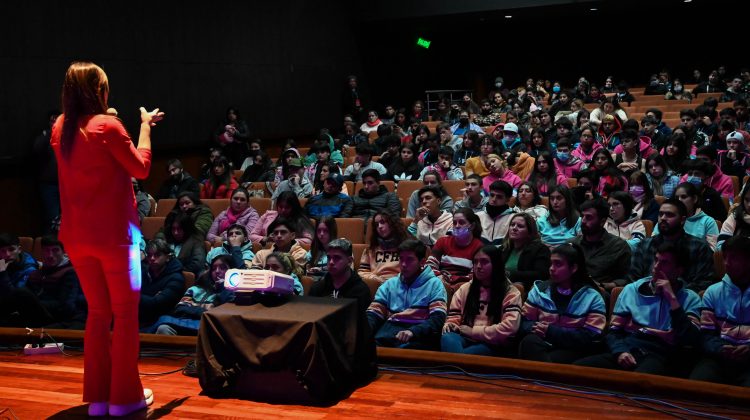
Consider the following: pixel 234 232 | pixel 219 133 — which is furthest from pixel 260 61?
pixel 234 232

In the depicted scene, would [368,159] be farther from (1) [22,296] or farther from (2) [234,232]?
(1) [22,296]

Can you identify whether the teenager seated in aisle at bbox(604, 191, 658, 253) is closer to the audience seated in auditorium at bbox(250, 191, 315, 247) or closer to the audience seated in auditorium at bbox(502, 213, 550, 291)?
the audience seated in auditorium at bbox(502, 213, 550, 291)

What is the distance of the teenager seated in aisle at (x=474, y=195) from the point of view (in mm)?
4957

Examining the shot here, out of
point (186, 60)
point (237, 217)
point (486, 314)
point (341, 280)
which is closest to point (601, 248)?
point (486, 314)

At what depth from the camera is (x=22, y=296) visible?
4070 millimetres

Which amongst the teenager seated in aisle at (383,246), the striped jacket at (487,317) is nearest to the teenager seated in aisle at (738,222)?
the striped jacket at (487,317)

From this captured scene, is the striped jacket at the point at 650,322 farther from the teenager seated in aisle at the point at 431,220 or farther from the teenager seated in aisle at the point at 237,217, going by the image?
the teenager seated in aisle at the point at 237,217

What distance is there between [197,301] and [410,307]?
3.63 feet

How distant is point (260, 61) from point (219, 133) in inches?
54.5

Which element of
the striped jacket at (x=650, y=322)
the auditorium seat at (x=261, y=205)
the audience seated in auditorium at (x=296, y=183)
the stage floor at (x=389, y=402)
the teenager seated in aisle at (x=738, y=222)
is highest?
the audience seated in auditorium at (x=296, y=183)

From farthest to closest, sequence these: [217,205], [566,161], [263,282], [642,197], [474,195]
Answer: [566,161] → [217,205] → [474,195] → [642,197] → [263,282]

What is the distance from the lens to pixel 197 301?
3.96m

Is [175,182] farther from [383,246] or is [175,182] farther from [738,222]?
[738,222]

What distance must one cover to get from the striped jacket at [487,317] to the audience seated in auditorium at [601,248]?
64cm
